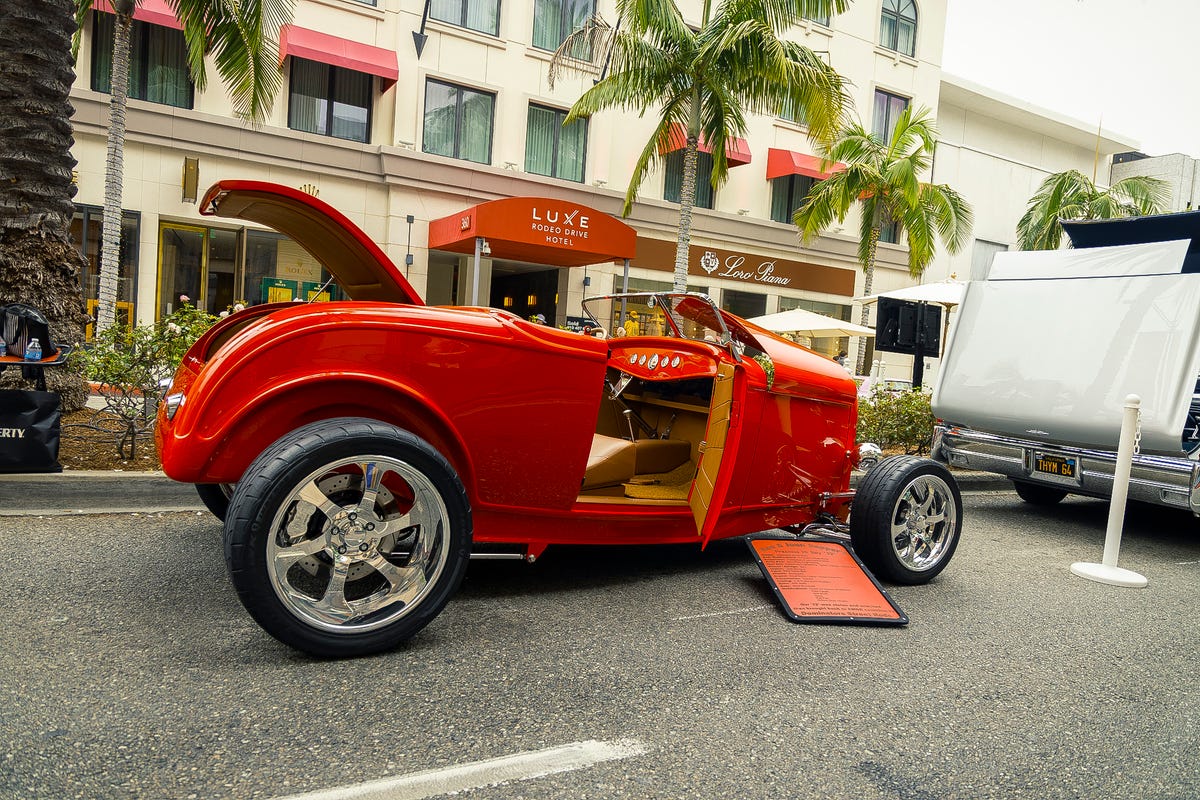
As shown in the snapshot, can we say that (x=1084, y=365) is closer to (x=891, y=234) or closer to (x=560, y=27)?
(x=560, y=27)

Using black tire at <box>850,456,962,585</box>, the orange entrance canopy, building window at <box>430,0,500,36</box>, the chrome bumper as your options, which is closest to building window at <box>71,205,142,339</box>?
the orange entrance canopy

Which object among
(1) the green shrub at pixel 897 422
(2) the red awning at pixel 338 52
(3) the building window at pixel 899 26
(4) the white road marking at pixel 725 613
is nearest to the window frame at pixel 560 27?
(2) the red awning at pixel 338 52

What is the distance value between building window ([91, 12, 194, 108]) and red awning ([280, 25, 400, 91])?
6.60ft

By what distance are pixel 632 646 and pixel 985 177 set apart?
2819cm

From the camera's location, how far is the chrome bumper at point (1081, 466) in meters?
5.81

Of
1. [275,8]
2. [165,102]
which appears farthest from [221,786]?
[165,102]

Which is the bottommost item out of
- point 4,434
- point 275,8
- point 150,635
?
point 150,635

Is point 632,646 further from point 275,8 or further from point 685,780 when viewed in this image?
point 275,8

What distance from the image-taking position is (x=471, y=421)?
3346 mm

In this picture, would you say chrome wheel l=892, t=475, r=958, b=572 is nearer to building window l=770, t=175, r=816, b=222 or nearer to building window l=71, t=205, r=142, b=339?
building window l=71, t=205, r=142, b=339

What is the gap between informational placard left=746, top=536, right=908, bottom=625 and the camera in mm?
3848

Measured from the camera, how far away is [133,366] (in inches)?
239

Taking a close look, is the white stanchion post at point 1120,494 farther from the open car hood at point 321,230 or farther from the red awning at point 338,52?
the red awning at point 338,52

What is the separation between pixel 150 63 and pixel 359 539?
16034 millimetres
